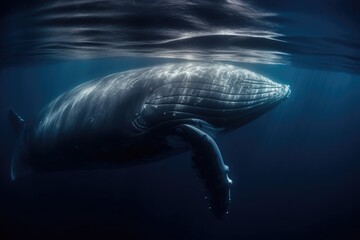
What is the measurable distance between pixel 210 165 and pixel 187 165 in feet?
65.4

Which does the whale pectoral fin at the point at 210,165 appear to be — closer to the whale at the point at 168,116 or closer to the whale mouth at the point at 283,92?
the whale at the point at 168,116

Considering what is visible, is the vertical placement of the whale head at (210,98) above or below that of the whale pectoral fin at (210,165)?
above

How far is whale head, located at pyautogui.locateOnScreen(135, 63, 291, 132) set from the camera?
7043mm

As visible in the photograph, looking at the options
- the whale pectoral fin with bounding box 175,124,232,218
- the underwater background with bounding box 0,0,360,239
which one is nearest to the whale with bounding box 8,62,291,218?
the whale pectoral fin with bounding box 175,124,232,218

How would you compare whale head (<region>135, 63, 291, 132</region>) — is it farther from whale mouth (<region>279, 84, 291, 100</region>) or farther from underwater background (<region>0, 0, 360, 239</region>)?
underwater background (<region>0, 0, 360, 239</region>)

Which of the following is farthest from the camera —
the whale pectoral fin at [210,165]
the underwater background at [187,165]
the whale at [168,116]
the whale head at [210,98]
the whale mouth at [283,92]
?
the underwater background at [187,165]

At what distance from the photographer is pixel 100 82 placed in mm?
9242

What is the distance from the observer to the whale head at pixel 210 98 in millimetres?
7043

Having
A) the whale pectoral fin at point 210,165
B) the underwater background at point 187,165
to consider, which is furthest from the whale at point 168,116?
the underwater background at point 187,165

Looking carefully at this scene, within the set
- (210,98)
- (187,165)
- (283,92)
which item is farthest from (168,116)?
(187,165)

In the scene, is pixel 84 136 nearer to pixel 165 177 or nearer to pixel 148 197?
pixel 148 197

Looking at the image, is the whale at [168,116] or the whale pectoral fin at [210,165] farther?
the whale at [168,116]

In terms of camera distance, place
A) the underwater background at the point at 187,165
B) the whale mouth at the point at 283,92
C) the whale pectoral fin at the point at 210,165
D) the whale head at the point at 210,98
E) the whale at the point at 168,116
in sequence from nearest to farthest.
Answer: the whale pectoral fin at the point at 210,165, the whale at the point at 168,116, the whale head at the point at 210,98, the whale mouth at the point at 283,92, the underwater background at the point at 187,165

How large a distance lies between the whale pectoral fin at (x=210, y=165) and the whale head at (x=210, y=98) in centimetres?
56
